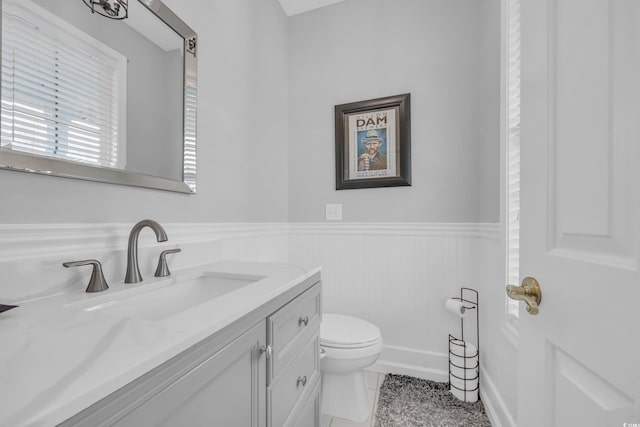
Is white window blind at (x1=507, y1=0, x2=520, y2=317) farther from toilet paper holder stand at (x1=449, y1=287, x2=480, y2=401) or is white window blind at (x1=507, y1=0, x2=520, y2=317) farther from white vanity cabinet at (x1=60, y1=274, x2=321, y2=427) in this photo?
white vanity cabinet at (x1=60, y1=274, x2=321, y2=427)

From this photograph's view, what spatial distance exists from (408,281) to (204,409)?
5.03ft

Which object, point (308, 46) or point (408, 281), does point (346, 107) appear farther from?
point (408, 281)

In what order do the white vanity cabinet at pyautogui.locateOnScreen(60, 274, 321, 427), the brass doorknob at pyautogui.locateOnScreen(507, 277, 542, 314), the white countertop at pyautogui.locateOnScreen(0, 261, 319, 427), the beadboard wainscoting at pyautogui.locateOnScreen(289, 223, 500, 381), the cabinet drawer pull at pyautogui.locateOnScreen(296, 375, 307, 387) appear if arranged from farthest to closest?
the beadboard wainscoting at pyautogui.locateOnScreen(289, 223, 500, 381) < the cabinet drawer pull at pyautogui.locateOnScreen(296, 375, 307, 387) < the brass doorknob at pyautogui.locateOnScreen(507, 277, 542, 314) < the white vanity cabinet at pyautogui.locateOnScreen(60, 274, 321, 427) < the white countertop at pyautogui.locateOnScreen(0, 261, 319, 427)

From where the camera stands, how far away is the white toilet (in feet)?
4.50

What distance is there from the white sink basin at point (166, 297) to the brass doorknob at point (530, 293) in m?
0.74

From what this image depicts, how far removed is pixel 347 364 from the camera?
1.37 metres

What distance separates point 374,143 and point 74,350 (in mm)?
1813

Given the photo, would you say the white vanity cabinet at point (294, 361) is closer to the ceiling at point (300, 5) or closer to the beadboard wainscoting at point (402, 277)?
the beadboard wainscoting at point (402, 277)

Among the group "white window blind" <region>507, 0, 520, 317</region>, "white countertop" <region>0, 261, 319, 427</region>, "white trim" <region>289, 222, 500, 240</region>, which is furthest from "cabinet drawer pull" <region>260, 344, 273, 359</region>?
"white trim" <region>289, 222, 500, 240</region>

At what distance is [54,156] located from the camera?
748mm

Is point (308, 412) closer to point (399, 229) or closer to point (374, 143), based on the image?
point (399, 229)

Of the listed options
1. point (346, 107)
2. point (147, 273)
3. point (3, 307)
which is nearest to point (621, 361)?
point (3, 307)

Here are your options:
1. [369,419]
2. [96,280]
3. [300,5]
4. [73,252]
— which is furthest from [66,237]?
[300,5]

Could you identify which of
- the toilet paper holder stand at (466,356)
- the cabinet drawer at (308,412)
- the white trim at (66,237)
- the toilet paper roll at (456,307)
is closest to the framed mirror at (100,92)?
the white trim at (66,237)
